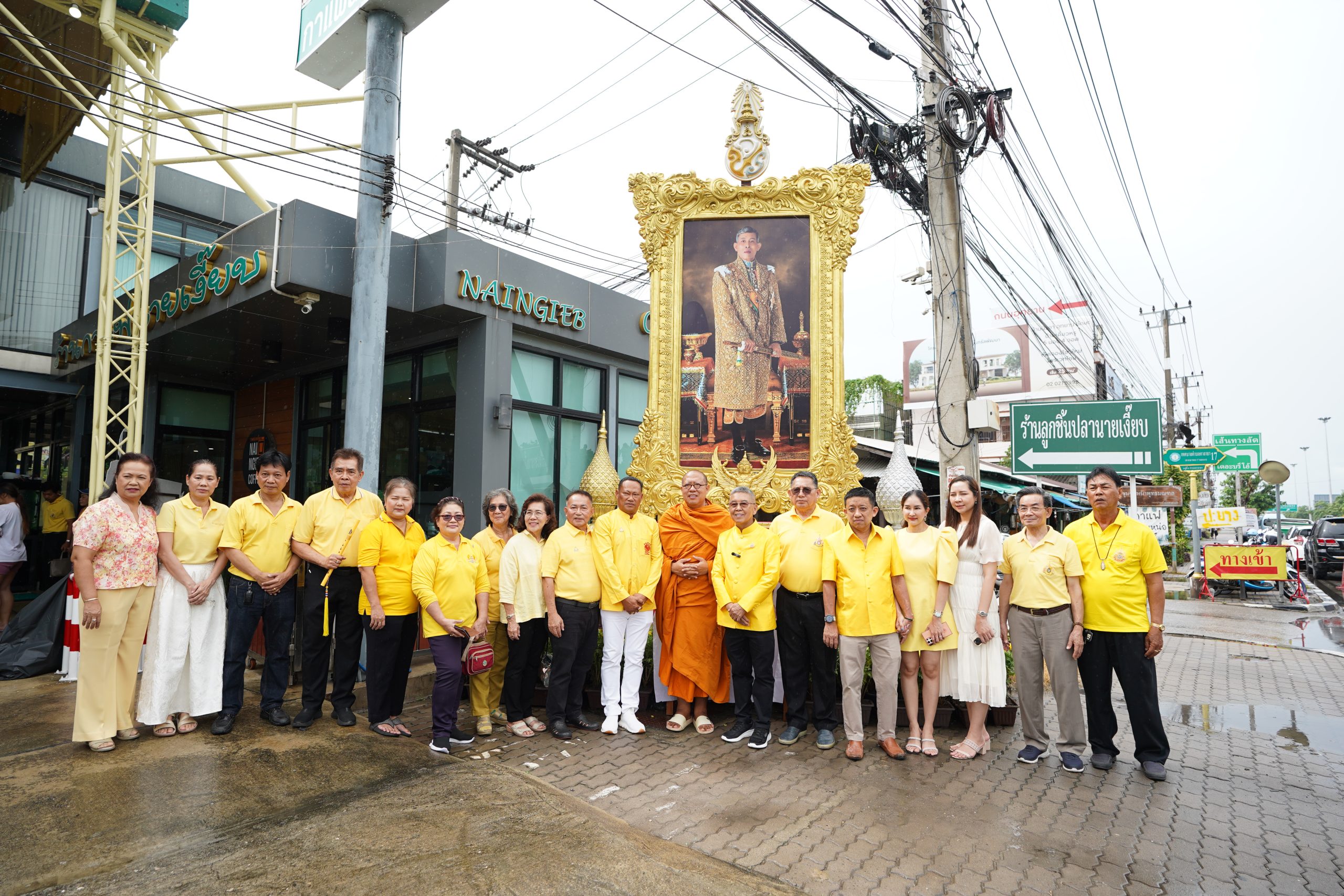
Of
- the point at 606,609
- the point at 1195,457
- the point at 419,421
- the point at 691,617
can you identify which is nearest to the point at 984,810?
the point at 691,617

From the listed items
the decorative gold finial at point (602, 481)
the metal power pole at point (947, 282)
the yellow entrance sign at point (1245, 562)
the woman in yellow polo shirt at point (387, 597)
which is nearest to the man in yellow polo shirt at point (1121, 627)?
the metal power pole at point (947, 282)

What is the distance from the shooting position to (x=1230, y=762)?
490 cm

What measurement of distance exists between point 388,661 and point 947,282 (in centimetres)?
672

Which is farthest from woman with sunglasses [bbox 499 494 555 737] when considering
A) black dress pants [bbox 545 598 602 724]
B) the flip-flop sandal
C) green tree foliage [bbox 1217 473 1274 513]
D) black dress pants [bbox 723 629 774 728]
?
green tree foliage [bbox 1217 473 1274 513]

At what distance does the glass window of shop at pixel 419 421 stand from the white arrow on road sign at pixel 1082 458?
6.83 metres

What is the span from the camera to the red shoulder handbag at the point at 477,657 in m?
4.84

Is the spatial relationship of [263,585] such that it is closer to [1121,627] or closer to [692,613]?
[692,613]

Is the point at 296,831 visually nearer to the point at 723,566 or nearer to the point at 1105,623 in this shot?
the point at 723,566

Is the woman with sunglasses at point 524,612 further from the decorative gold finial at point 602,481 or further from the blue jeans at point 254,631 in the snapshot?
the decorative gold finial at point 602,481

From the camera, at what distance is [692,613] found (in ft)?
18.1

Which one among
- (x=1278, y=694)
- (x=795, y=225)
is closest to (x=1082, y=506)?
(x=1278, y=694)

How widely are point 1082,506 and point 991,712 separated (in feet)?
68.9

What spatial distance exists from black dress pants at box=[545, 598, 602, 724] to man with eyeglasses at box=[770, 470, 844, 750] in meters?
1.35

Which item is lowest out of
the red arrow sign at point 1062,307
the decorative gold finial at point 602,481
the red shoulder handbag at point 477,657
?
the red shoulder handbag at point 477,657
